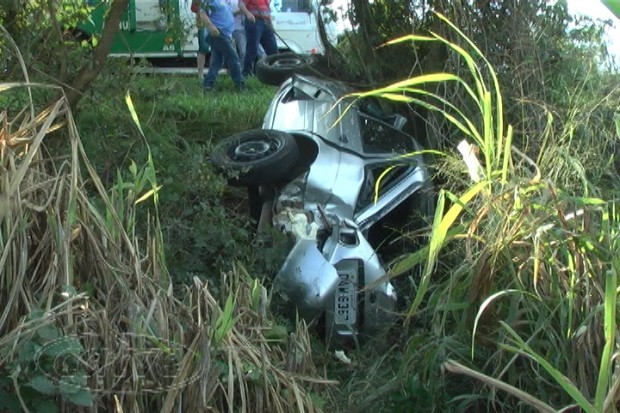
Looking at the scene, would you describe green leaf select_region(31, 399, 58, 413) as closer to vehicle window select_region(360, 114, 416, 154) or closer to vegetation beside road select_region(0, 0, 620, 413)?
vegetation beside road select_region(0, 0, 620, 413)

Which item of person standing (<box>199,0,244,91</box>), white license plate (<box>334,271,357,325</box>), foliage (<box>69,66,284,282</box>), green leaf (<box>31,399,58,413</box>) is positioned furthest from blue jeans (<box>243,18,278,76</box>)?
green leaf (<box>31,399,58,413</box>)

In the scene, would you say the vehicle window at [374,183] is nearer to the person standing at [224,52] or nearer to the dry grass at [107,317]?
the dry grass at [107,317]

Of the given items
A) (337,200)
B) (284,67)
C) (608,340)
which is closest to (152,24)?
(284,67)

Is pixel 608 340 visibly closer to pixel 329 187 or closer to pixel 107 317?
pixel 107 317

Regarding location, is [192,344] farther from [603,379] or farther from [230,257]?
[230,257]

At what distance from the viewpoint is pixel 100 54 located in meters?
5.67

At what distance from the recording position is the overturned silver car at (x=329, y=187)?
5.43 meters

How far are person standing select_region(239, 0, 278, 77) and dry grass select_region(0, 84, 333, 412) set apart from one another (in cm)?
913

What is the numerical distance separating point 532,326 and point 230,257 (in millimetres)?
2226

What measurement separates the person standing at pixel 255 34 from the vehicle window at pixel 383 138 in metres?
6.08

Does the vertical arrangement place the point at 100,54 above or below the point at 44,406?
above

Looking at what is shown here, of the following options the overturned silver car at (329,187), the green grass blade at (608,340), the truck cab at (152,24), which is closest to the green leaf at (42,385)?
the green grass blade at (608,340)

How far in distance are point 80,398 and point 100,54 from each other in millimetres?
3051

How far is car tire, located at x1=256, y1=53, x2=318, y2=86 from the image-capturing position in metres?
7.99
